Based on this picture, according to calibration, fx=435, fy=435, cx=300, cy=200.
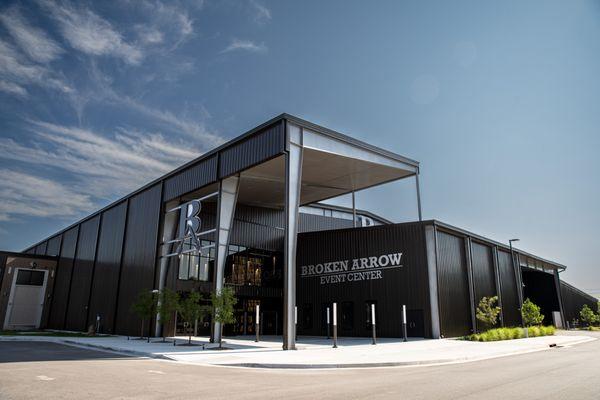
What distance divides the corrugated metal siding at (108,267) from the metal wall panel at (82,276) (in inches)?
56.4

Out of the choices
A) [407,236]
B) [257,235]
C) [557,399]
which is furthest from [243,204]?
[557,399]

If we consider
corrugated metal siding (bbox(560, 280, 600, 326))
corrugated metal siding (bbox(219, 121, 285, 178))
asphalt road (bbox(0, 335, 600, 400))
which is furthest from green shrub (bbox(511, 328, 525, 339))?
corrugated metal siding (bbox(560, 280, 600, 326))

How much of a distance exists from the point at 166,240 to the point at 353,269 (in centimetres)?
1475

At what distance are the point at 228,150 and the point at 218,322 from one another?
1104 centimetres

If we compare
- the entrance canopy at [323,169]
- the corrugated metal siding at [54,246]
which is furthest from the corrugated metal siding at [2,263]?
the entrance canopy at [323,169]

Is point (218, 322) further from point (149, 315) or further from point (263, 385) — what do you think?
point (263, 385)

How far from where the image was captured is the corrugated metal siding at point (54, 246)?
181 ft

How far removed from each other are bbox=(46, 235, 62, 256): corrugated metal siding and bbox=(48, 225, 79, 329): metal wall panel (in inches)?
91.1

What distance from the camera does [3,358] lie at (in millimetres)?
15773

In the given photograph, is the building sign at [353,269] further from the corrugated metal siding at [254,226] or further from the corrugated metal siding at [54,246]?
the corrugated metal siding at [54,246]

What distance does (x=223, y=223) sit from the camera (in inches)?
1121

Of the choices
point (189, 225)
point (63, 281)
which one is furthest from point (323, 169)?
point (63, 281)

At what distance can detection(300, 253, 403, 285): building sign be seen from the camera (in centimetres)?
3134

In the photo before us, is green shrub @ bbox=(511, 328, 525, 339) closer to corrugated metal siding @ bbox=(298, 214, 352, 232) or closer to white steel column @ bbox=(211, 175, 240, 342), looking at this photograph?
white steel column @ bbox=(211, 175, 240, 342)
